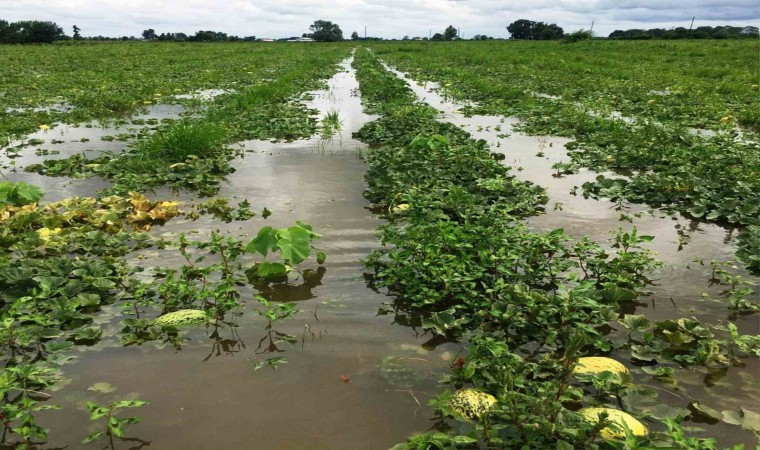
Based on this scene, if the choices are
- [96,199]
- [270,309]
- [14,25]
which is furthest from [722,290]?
[14,25]

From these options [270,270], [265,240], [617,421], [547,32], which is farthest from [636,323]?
[547,32]

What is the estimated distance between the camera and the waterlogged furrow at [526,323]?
2.68m

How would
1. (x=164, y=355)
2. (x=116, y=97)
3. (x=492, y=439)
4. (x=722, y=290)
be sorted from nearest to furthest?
(x=492, y=439) → (x=164, y=355) → (x=722, y=290) → (x=116, y=97)

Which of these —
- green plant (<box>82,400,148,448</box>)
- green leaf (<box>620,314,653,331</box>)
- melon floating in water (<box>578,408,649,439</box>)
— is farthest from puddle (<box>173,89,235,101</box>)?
melon floating in water (<box>578,408,649,439</box>)

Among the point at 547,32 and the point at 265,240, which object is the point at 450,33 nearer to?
the point at 547,32

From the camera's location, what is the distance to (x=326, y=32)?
124 meters

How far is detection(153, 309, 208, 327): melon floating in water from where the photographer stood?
3.72m

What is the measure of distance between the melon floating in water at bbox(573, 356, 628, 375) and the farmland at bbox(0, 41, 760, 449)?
33mm

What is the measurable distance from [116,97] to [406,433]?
52.5 ft

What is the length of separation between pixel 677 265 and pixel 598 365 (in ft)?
7.67

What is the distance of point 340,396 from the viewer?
10.1 ft

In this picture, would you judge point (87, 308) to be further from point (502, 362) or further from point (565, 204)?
point (565, 204)

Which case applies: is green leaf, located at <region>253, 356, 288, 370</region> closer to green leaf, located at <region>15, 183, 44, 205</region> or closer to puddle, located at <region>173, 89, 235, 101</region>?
green leaf, located at <region>15, 183, 44, 205</region>

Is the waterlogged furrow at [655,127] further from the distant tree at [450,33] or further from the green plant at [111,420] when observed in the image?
the distant tree at [450,33]
